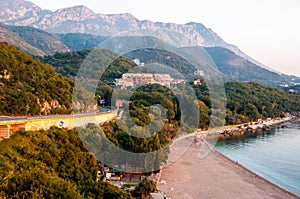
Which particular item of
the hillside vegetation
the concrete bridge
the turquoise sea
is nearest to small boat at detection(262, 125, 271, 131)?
the turquoise sea

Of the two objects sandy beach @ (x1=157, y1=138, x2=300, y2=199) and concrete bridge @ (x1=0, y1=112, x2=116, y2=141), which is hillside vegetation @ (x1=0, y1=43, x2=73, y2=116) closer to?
concrete bridge @ (x1=0, y1=112, x2=116, y2=141)

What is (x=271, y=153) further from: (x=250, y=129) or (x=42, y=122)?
(x=42, y=122)

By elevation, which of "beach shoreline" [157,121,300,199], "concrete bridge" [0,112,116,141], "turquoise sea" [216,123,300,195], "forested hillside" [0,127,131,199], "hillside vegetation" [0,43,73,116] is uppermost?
"hillside vegetation" [0,43,73,116]

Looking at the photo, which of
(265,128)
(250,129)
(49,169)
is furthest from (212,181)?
(265,128)

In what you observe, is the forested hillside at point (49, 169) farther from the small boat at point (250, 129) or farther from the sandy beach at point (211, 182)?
the small boat at point (250, 129)

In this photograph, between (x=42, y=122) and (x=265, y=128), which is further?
(x=265, y=128)

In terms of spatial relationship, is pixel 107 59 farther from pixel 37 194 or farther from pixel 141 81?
pixel 37 194
